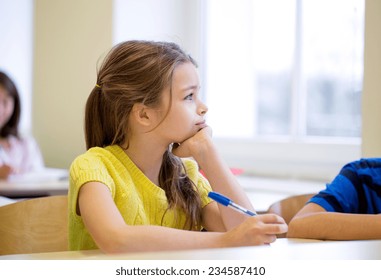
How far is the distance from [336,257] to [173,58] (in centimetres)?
85

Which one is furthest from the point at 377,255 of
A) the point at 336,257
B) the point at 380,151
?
the point at 380,151

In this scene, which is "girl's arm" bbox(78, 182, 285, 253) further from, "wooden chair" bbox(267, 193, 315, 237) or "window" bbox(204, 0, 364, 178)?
"window" bbox(204, 0, 364, 178)

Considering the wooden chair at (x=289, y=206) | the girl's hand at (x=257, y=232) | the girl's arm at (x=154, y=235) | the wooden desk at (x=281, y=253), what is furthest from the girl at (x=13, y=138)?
the wooden desk at (x=281, y=253)

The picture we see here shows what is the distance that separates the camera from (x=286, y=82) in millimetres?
3180

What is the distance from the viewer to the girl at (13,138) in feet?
11.6

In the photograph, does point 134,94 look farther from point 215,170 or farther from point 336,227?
point 336,227

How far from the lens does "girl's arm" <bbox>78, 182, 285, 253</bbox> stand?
1149 millimetres

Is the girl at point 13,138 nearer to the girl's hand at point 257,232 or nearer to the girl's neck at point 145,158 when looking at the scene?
the girl's neck at point 145,158

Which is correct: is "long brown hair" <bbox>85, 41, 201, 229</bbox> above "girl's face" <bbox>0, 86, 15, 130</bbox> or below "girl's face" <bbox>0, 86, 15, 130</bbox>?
above

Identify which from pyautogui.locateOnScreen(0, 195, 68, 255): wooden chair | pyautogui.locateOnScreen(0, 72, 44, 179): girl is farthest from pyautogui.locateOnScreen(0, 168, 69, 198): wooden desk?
pyautogui.locateOnScreen(0, 195, 68, 255): wooden chair

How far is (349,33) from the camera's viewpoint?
9.47ft

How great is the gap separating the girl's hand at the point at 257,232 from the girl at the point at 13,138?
8.19 feet

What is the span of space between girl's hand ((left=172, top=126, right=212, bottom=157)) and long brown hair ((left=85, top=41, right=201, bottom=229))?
0.16 ft

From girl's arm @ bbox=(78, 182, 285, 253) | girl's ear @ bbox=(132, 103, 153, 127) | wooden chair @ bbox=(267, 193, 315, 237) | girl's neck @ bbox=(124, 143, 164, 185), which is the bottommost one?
wooden chair @ bbox=(267, 193, 315, 237)
